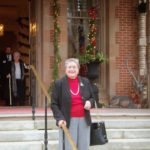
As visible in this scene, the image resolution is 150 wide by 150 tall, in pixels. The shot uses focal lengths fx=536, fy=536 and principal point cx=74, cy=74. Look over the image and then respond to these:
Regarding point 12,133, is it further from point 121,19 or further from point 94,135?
point 121,19

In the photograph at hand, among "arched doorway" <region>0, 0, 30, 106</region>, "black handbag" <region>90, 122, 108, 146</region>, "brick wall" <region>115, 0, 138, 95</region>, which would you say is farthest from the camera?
"arched doorway" <region>0, 0, 30, 106</region>

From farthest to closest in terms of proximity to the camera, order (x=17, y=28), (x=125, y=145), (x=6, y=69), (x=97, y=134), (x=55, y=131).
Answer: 1. (x=17, y=28)
2. (x=6, y=69)
3. (x=55, y=131)
4. (x=125, y=145)
5. (x=97, y=134)

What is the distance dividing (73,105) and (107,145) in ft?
8.37

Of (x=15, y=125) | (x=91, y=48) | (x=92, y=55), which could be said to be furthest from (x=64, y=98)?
(x=91, y=48)

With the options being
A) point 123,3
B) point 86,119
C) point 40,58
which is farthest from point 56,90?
point 123,3

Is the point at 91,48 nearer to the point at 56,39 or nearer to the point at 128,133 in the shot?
the point at 56,39

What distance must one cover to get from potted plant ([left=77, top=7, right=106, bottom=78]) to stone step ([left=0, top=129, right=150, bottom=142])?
306 centimetres

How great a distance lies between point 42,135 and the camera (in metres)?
9.21

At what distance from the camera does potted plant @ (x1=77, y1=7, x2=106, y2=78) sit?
12.5 metres

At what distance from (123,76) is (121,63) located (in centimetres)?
32

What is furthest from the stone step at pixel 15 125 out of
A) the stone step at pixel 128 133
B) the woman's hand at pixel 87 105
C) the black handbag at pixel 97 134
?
the woman's hand at pixel 87 105

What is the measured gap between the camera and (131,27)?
13.0 m

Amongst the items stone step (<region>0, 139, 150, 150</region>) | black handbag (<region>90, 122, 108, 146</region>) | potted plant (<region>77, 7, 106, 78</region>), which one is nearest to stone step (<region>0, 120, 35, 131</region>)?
stone step (<region>0, 139, 150, 150</region>)

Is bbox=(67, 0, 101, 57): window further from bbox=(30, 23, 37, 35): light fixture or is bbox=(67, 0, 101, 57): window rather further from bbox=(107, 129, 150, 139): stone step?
bbox=(107, 129, 150, 139): stone step
